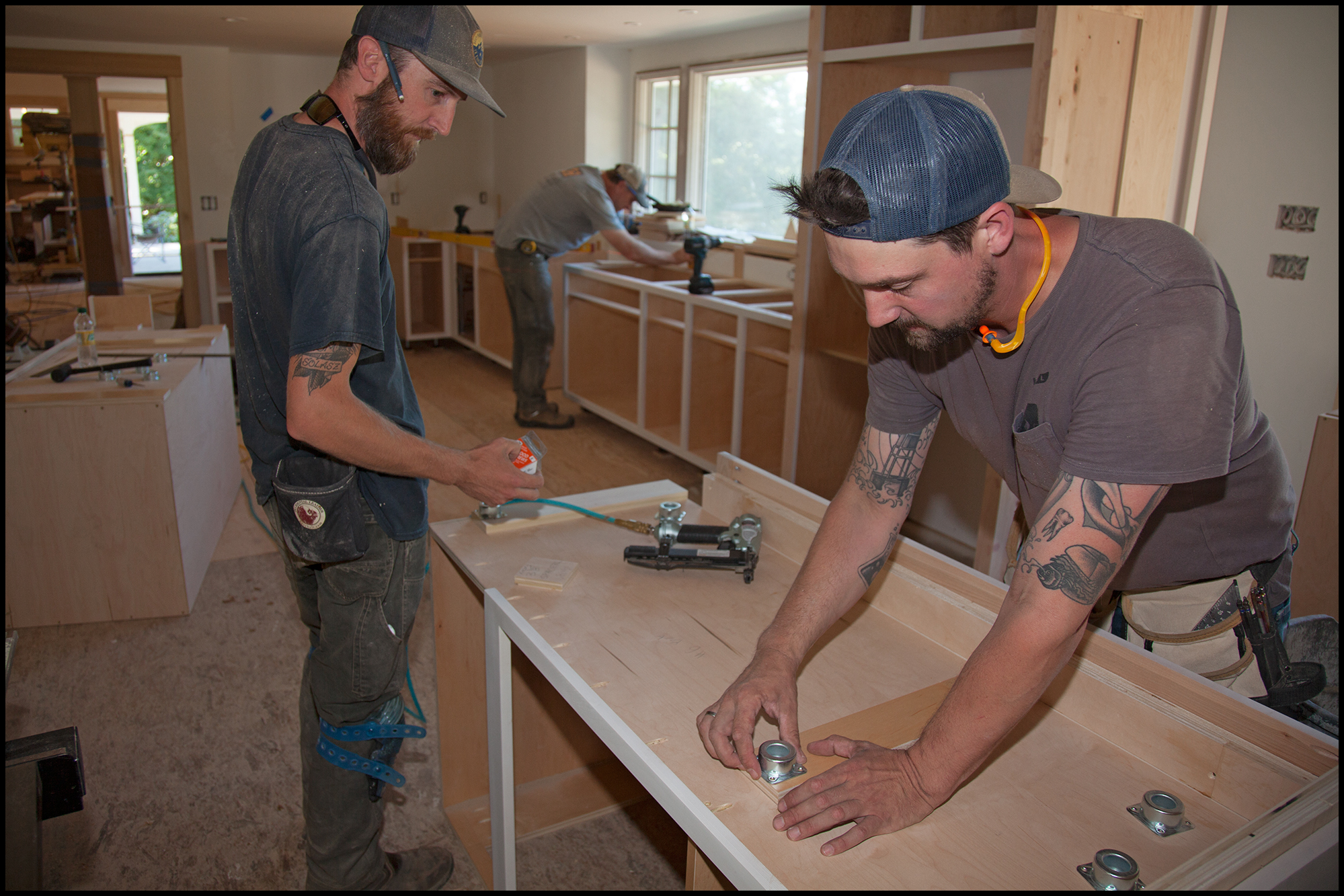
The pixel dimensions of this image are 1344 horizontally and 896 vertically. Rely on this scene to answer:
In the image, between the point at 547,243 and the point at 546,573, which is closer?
the point at 546,573

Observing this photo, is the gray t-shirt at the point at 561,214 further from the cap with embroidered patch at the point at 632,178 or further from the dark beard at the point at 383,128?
the dark beard at the point at 383,128

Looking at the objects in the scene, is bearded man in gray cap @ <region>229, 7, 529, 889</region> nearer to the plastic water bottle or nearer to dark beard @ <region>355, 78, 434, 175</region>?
dark beard @ <region>355, 78, 434, 175</region>

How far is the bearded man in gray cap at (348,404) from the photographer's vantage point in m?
1.30

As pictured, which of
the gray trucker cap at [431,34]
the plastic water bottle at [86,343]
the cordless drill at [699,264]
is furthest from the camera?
the cordless drill at [699,264]

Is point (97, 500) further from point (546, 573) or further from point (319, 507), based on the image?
point (546, 573)

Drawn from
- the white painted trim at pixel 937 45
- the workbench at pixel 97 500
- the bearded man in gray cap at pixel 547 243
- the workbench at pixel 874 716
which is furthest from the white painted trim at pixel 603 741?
the bearded man in gray cap at pixel 547 243

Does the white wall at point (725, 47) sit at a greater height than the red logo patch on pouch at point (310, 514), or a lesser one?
greater

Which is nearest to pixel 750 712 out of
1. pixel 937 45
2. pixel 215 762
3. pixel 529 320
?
pixel 215 762

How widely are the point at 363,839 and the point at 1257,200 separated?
3.19 meters

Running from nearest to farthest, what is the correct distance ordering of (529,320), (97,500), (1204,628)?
(1204,628)
(97,500)
(529,320)

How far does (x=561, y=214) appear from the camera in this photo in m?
4.75

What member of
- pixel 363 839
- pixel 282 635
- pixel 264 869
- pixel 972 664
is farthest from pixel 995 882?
pixel 282 635

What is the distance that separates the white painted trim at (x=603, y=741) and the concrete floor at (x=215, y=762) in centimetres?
38

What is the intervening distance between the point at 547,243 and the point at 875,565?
152 inches
